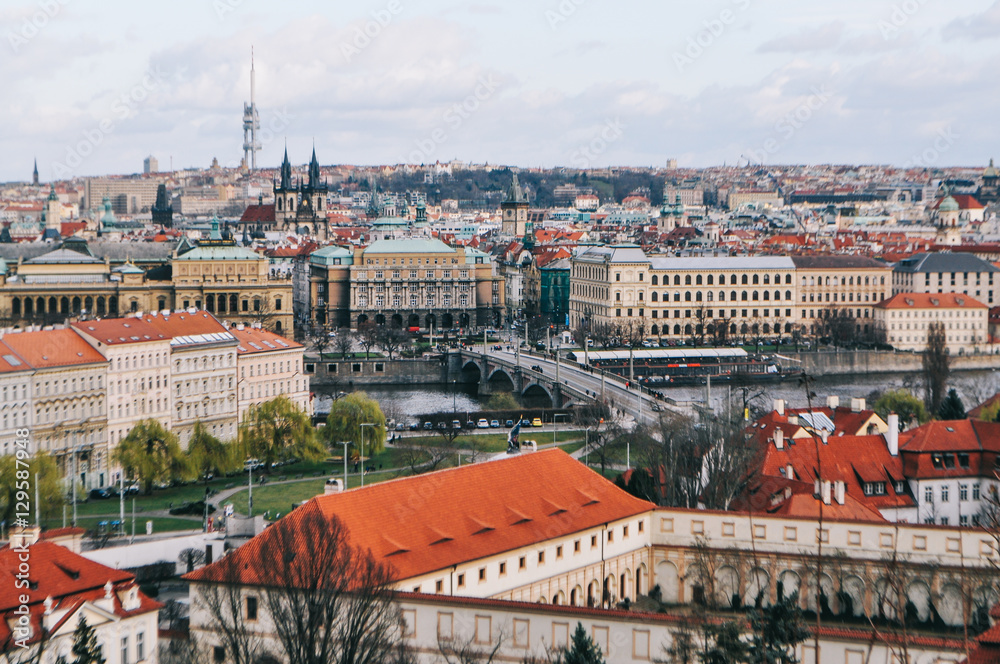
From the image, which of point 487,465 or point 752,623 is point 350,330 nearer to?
point 487,465

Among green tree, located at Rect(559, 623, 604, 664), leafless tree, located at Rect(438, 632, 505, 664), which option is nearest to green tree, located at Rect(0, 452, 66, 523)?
leafless tree, located at Rect(438, 632, 505, 664)

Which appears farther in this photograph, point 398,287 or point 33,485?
point 398,287

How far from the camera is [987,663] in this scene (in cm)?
2103

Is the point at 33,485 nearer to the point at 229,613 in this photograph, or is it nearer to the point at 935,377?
the point at 229,613

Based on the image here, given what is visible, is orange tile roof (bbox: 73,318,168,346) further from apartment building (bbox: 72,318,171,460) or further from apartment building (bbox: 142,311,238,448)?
apartment building (bbox: 142,311,238,448)

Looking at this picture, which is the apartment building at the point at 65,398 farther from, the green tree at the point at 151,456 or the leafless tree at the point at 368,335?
the leafless tree at the point at 368,335

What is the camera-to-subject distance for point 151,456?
5056 cm

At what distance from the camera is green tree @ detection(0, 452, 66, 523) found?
41.3 m

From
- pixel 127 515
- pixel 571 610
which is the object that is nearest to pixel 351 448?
pixel 127 515

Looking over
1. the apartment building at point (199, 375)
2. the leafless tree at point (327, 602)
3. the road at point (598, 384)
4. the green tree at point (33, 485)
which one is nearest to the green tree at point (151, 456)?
the green tree at point (33, 485)

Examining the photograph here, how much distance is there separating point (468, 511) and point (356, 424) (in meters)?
26.8

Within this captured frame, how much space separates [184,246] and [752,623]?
101m

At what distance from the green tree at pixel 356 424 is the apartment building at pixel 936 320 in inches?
1957

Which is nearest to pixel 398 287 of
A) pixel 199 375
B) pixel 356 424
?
pixel 199 375
